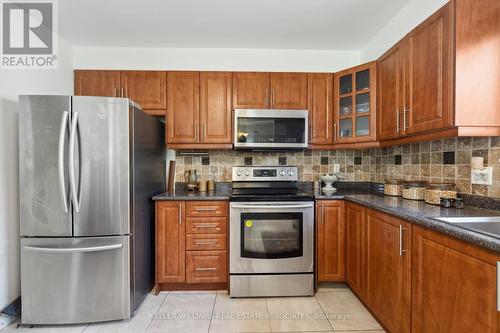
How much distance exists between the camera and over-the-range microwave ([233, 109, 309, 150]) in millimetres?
2402

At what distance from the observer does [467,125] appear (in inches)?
52.4

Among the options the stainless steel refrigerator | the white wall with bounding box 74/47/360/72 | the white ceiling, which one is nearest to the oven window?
the stainless steel refrigerator

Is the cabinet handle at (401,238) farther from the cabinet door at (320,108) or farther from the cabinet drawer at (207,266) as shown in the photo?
the cabinet drawer at (207,266)

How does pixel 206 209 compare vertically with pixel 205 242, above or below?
above

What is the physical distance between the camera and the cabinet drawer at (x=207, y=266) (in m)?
2.20

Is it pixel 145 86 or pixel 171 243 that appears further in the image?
pixel 145 86

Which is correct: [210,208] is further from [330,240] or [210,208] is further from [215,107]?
[330,240]

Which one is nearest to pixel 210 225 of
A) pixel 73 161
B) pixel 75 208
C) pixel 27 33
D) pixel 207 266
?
pixel 207 266

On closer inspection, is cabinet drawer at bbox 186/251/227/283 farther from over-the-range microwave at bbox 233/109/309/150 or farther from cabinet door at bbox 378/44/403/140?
cabinet door at bbox 378/44/403/140

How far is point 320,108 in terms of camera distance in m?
2.52

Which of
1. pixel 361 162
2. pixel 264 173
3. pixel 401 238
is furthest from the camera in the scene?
pixel 361 162

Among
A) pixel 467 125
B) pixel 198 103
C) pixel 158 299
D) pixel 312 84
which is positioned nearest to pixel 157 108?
pixel 198 103

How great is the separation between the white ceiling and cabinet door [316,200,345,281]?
1650 mm

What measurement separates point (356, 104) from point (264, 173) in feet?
3.73
